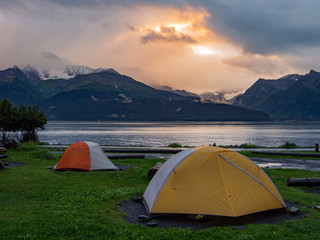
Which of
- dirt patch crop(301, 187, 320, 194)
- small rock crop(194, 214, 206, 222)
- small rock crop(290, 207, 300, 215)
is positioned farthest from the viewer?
dirt patch crop(301, 187, 320, 194)

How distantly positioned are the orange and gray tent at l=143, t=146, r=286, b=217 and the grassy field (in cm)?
123

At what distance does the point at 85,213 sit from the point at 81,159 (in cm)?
1086

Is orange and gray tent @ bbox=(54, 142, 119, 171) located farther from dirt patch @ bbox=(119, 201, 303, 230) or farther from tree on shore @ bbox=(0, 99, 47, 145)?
tree on shore @ bbox=(0, 99, 47, 145)

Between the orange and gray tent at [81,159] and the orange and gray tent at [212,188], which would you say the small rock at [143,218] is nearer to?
the orange and gray tent at [212,188]

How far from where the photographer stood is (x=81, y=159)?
2144 cm

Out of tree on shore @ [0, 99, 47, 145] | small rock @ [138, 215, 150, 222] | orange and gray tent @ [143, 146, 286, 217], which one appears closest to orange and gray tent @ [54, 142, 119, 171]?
orange and gray tent @ [143, 146, 286, 217]

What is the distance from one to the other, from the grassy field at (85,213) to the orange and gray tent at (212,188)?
48.5 inches

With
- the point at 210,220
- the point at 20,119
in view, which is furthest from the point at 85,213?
the point at 20,119

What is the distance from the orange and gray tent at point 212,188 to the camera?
1111 cm

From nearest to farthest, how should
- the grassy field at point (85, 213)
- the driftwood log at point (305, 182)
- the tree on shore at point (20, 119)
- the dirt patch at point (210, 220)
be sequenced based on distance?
the grassy field at point (85, 213), the dirt patch at point (210, 220), the driftwood log at point (305, 182), the tree on shore at point (20, 119)

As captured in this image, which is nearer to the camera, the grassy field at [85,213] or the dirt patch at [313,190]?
the grassy field at [85,213]

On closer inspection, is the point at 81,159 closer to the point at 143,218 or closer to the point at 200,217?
the point at 143,218

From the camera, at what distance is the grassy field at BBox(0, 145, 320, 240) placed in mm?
9062

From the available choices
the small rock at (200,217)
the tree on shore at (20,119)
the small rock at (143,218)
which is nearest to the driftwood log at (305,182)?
the small rock at (200,217)
